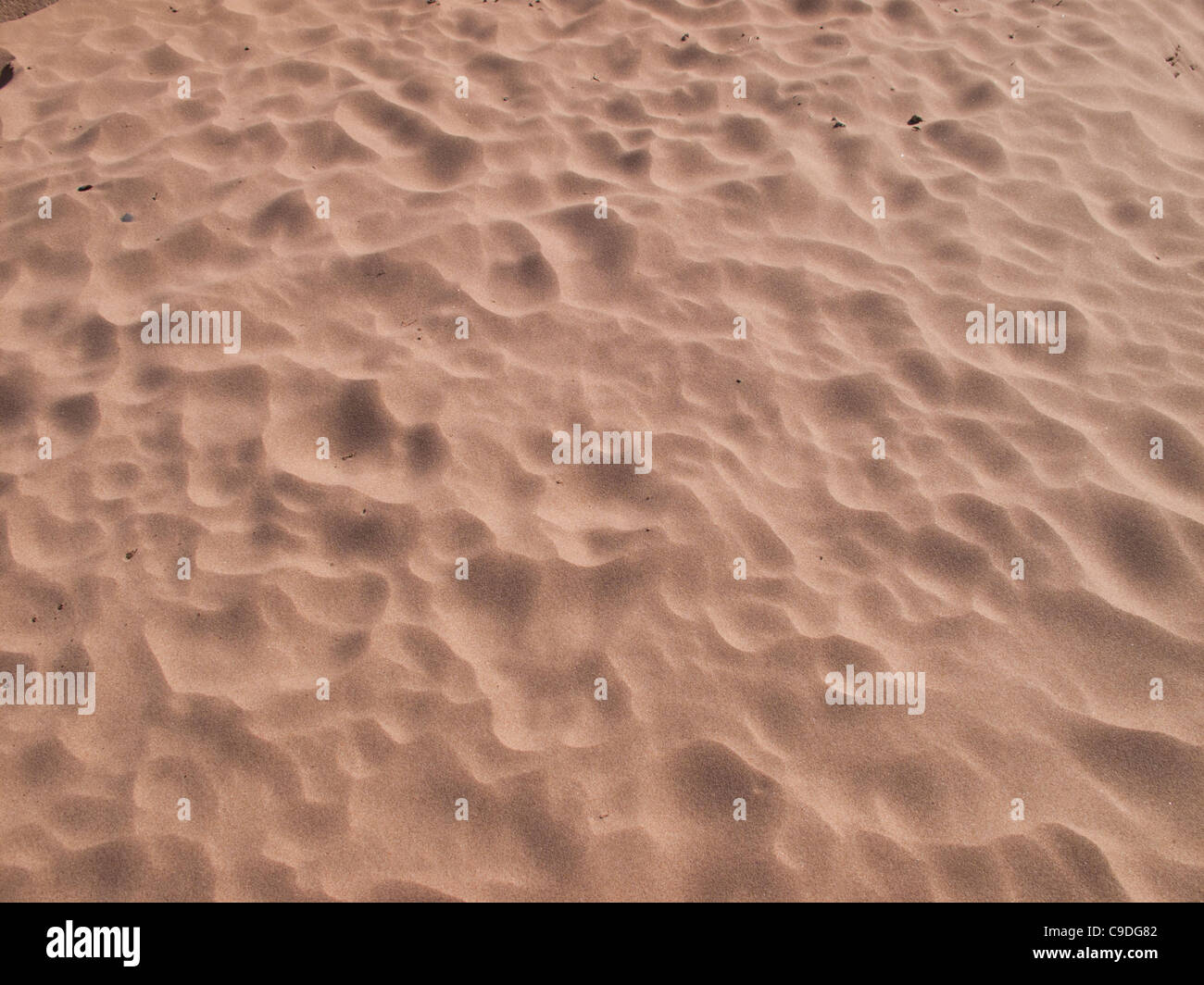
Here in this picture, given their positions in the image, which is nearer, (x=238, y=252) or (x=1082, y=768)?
(x=1082, y=768)

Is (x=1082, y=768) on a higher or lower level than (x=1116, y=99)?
lower
